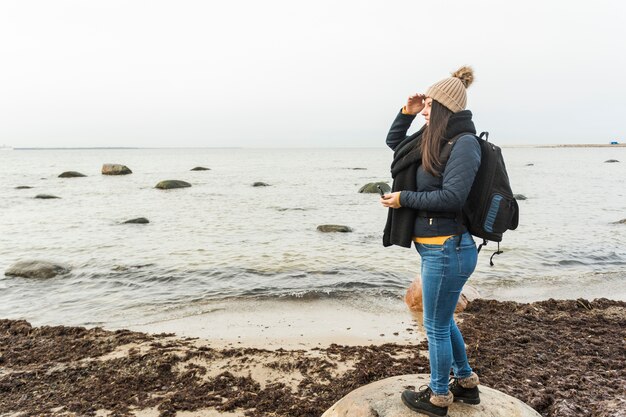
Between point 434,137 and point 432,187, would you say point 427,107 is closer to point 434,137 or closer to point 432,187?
point 434,137

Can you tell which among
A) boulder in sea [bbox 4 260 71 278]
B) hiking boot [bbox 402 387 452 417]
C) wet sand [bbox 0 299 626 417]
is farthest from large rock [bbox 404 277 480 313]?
boulder in sea [bbox 4 260 71 278]

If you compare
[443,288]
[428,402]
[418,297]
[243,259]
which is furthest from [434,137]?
[243,259]

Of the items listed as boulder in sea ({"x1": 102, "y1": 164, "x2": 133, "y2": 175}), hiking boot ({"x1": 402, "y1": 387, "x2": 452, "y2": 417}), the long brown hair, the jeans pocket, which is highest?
the long brown hair

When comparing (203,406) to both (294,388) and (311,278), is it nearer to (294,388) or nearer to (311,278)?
(294,388)

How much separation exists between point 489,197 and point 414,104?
1023mm

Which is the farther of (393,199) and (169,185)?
(169,185)

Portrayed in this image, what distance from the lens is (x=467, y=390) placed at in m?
3.77

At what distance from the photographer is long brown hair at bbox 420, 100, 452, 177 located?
10.6 ft

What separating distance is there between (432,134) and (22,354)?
232 inches

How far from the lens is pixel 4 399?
4.67 m

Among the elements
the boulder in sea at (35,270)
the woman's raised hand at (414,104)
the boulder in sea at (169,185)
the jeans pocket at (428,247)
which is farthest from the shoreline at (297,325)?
the boulder in sea at (169,185)

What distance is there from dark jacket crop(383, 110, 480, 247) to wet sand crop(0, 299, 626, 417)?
2178mm

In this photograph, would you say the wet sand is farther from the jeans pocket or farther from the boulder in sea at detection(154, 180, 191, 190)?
the boulder in sea at detection(154, 180, 191, 190)

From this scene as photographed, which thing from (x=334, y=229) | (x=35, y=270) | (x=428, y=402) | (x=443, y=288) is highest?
(x=443, y=288)
